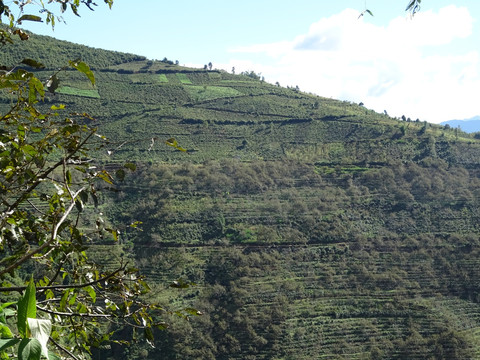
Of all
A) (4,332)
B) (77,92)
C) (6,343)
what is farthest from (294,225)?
(6,343)

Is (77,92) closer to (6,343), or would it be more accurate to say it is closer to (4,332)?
(4,332)

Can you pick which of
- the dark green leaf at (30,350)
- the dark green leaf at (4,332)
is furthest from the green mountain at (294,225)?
the dark green leaf at (30,350)

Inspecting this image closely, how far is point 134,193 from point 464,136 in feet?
117

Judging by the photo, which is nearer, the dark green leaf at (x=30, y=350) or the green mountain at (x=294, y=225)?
the dark green leaf at (x=30, y=350)

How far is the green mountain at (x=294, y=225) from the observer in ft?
87.5

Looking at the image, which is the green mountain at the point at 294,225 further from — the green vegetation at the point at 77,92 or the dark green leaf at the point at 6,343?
the dark green leaf at the point at 6,343

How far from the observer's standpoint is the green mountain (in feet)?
87.5

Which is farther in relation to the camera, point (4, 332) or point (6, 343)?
point (4, 332)

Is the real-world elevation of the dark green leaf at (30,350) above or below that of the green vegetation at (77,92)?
below

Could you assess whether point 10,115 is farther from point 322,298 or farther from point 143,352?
point 322,298

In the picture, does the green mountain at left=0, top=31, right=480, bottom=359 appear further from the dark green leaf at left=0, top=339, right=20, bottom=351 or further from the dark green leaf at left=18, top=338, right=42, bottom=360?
the dark green leaf at left=18, top=338, right=42, bottom=360

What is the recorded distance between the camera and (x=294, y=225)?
35750 mm

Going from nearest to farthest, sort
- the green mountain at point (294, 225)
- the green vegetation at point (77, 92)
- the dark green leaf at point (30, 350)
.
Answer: the dark green leaf at point (30, 350) < the green mountain at point (294, 225) < the green vegetation at point (77, 92)

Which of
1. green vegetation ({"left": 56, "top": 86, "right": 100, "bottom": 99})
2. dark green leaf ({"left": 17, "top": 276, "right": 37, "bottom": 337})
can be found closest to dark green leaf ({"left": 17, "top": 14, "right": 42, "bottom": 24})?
dark green leaf ({"left": 17, "top": 276, "right": 37, "bottom": 337})
